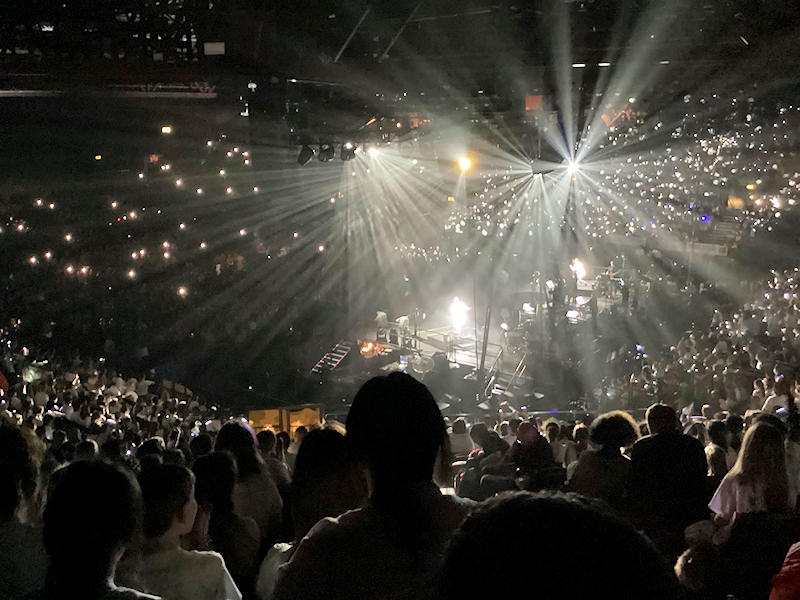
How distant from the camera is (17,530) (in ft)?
8.89

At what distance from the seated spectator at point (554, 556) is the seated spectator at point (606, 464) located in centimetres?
372

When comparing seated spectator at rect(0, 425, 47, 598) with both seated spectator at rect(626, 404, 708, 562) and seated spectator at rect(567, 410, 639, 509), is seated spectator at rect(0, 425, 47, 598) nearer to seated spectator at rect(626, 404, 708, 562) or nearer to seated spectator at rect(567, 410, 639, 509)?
seated spectator at rect(626, 404, 708, 562)

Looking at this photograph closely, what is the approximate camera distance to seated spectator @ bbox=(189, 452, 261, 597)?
144 inches

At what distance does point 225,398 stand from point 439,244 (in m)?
21.4

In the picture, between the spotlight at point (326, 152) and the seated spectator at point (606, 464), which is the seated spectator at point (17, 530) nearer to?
the seated spectator at point (606, 464)

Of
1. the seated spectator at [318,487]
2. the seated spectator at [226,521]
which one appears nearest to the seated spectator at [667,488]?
the seated spectator at [318,487]

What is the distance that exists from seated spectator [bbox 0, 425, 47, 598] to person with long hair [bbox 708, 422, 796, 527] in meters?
3.28

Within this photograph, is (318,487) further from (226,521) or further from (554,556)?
(554,556)

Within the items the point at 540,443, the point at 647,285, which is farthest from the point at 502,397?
the point at 540,443

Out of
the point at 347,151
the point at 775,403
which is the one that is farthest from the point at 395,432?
the point at 347,151

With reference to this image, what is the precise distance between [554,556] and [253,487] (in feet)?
12.4

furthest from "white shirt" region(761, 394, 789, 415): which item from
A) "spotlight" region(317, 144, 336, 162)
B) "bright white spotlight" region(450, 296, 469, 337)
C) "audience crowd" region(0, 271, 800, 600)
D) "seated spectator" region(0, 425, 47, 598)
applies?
"bright white spotlight" region(450, 296, 469, 337)

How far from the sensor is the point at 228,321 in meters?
25.2

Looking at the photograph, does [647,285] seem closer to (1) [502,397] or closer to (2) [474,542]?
(1) [502,397]
